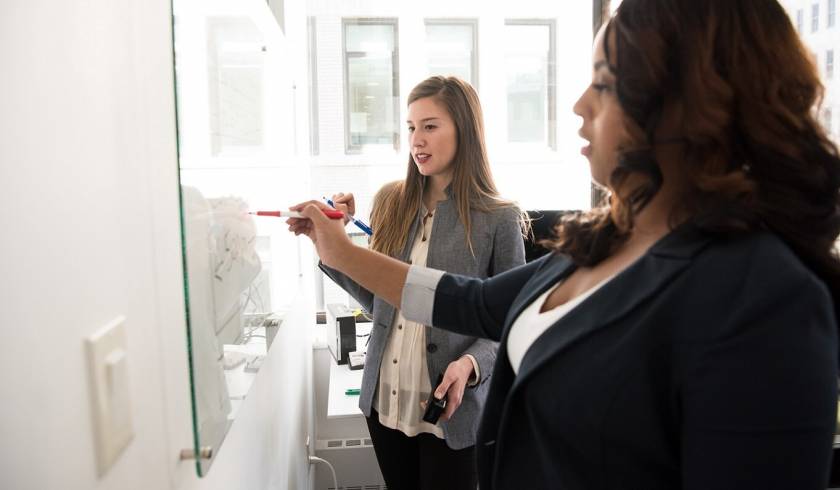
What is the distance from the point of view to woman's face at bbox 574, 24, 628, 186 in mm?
750

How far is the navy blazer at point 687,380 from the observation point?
1.79 feet

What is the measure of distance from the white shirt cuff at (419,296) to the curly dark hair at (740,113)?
51 centimetres

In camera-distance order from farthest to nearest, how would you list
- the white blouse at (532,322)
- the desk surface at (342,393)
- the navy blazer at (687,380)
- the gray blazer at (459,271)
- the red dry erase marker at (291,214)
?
the desk surface at (342,393), the gray blazer at (459,271), the red dry erase marker at (291,214), the white blouse at (532,322), the navy blazer at (687,380)

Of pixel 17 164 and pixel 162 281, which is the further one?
pixel 162 281

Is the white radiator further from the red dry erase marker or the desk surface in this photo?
the red dry erase marker

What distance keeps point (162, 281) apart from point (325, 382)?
2130 millimetres

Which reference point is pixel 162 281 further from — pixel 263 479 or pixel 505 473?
pixel 263 479

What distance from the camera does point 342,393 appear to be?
2021mm

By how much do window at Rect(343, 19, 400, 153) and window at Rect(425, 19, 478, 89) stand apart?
0.17m

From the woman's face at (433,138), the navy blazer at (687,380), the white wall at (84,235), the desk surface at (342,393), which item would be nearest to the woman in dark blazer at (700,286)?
the navy blazer at (687,380)

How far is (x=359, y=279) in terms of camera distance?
3.77 ft

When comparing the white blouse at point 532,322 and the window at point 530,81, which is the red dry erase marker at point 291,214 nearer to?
the white blouse at point 532,322

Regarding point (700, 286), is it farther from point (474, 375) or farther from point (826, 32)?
point (826, 32)

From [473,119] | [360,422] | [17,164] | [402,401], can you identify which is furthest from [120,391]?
[360,422]
